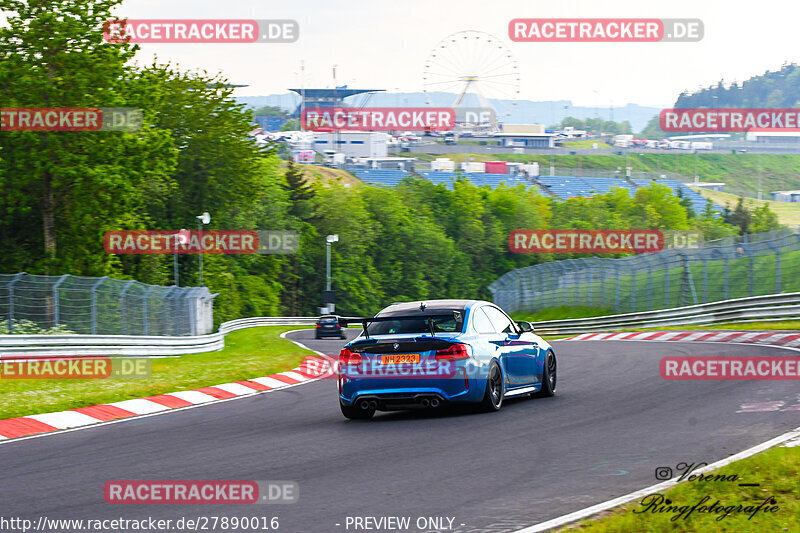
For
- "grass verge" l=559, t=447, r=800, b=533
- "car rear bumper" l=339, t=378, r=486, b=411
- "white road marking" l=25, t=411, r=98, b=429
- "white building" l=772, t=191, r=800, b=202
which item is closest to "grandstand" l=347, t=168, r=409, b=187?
"white building" l=772, t=191, r=800, b=202

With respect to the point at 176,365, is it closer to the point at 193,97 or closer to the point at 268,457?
the point at 268,457

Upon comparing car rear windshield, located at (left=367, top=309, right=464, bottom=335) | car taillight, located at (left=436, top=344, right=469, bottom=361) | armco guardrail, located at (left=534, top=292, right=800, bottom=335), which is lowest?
armco guardrail, located at (left=534, top=292, right=800, bottom=335)

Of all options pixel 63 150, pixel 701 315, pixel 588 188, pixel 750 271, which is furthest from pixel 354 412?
pixel 588 188

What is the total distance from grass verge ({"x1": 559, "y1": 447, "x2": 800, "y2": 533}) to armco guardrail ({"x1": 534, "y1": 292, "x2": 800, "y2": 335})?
1955cm

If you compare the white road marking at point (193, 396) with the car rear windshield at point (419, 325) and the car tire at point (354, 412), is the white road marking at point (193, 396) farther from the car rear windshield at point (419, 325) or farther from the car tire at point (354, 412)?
the car rear windshield at point (419, 325)

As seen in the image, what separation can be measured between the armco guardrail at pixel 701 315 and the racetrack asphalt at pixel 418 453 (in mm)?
13234

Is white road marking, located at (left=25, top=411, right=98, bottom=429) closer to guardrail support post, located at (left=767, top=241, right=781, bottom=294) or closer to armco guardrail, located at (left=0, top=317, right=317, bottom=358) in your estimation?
armco guardrail, located at (left=0, top=317, right=317, bottom=358)

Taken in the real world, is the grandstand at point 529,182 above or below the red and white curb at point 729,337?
above

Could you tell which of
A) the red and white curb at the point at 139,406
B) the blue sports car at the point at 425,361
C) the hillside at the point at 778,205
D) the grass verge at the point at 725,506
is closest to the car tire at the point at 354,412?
the blue sports car at the point at 425,361

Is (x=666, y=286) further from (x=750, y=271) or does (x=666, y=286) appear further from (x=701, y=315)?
(x=750, y=271)

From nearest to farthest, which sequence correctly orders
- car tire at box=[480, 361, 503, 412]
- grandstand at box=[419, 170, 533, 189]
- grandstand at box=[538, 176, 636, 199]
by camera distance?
car tire at box=[480, 361, 503, 412]
grandstand at box=[419, 170, 533, 189]
grandstand at box=[538, 176, 636, 199]

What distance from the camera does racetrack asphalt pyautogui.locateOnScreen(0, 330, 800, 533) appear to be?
7.34m

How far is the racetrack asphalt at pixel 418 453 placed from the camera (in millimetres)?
7340

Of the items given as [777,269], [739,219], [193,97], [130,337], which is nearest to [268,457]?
[130,337]
